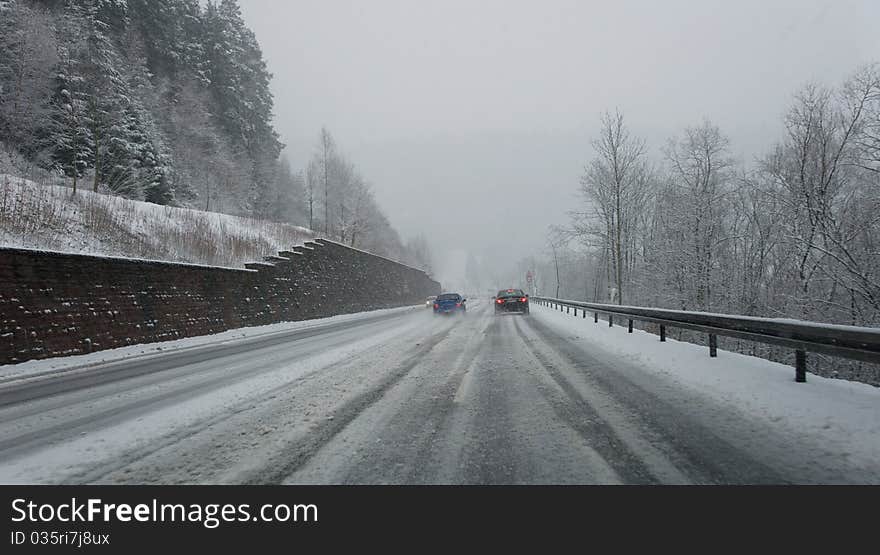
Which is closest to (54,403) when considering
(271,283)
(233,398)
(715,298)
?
(233,398)

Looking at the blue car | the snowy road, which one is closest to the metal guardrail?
the snowy road

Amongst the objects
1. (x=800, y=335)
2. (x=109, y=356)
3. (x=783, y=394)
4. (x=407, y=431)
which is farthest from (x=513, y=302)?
(x=407, y=431)

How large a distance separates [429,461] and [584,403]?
7.92ft

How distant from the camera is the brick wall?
25.3 ft

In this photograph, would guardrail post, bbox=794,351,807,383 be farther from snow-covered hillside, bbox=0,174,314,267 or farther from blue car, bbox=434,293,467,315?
blue car, bbox=434,293,467,315

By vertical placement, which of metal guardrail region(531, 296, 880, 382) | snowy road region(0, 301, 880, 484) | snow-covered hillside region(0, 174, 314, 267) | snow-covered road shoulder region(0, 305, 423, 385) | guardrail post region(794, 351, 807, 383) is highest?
snow-covered hillside region(0, 174, 314, 267)

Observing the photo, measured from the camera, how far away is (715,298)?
2303cm

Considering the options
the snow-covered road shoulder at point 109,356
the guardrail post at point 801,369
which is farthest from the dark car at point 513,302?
the guardrail post at point 801,369

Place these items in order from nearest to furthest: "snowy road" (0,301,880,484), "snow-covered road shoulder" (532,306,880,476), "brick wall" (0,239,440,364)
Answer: "snowy road" (0,301,880,484) < "snow-covered road shoulder" (532,306,880,476) < "brick wall" (0,239,440,364)

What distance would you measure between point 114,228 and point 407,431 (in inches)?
607

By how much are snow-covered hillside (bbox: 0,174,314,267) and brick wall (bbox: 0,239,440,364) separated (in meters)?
1.05

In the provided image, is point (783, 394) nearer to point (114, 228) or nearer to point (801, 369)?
point (801, 369)

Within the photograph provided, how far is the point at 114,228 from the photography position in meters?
13.5
